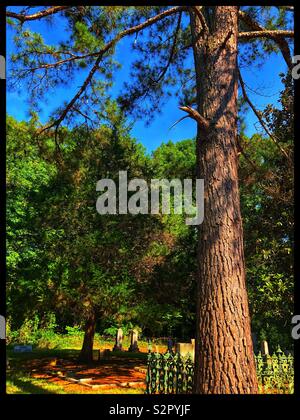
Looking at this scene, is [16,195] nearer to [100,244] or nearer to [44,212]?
[44,212]

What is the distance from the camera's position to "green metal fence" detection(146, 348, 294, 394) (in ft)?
22.9

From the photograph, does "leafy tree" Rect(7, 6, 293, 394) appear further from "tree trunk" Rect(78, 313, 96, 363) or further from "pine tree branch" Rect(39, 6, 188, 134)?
"tree trunk" Rect(78, 313, 96, 363)

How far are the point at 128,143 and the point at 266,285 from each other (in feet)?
21.6

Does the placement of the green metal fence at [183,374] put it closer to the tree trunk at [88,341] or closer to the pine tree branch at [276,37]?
the pine tree branch at [276,37]

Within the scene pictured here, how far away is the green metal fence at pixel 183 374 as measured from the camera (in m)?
6.97

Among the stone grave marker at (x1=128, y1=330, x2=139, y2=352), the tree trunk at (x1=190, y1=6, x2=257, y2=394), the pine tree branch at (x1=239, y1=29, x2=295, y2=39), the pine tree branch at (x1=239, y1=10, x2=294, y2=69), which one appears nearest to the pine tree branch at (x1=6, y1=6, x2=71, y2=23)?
the tree trunk at (x1=190, y1=6, x2=257, y2=394)

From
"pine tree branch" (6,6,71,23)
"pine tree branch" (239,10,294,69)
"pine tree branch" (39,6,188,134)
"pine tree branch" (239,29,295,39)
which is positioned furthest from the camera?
"pine tree branch" (239,10,294,69)

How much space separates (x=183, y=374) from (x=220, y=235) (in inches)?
133

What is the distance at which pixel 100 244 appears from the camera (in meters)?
12.1

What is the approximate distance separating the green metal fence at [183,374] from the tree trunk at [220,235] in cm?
239

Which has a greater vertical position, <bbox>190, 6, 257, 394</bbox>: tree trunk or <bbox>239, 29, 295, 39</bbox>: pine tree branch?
<bbox>239, 29, 295, 39</bbox>: pine tree branch

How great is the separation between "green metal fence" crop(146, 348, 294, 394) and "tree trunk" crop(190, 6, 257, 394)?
Answer: 2.39m

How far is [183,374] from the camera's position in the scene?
22.9 feet

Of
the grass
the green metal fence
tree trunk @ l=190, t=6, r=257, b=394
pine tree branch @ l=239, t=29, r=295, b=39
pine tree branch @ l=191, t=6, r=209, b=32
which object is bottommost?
the grass
